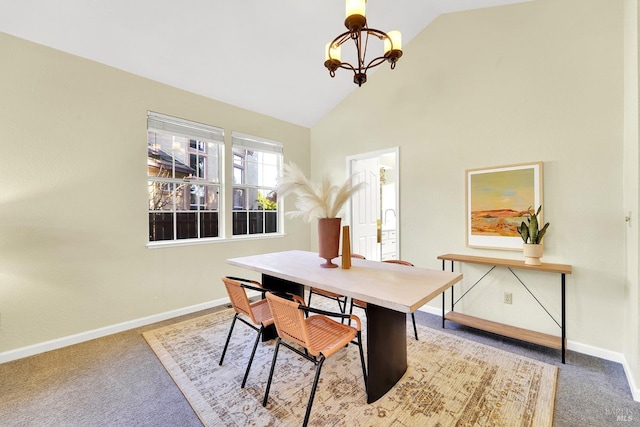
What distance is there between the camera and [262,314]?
2.10 m

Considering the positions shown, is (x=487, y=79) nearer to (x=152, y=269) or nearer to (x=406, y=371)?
(x=406, y=371)

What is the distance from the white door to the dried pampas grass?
2033 millimetres

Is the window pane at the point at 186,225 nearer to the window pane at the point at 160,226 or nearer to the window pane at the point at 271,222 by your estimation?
the window pane at the point at 160,226

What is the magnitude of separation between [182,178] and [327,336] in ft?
8.82

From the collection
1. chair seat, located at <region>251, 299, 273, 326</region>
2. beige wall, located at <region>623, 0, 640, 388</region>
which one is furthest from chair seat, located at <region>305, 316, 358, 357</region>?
beige wall, located at <region>623, 0, 640, 388</region>

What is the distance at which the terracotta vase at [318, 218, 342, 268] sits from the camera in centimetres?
217

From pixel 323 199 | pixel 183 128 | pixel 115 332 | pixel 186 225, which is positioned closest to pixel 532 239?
A: pixel 323 199

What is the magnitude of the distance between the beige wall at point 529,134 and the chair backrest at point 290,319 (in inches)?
88.7

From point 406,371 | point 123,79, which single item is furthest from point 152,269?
point 406,371

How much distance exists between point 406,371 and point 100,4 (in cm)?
385

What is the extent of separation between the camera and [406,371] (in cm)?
206

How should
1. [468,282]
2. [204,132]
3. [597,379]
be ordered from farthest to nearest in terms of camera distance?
[204,132] < [468,282] < [597,379]

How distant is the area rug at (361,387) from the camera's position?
1610mm

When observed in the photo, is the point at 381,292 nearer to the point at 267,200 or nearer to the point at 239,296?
the point at 239,296
